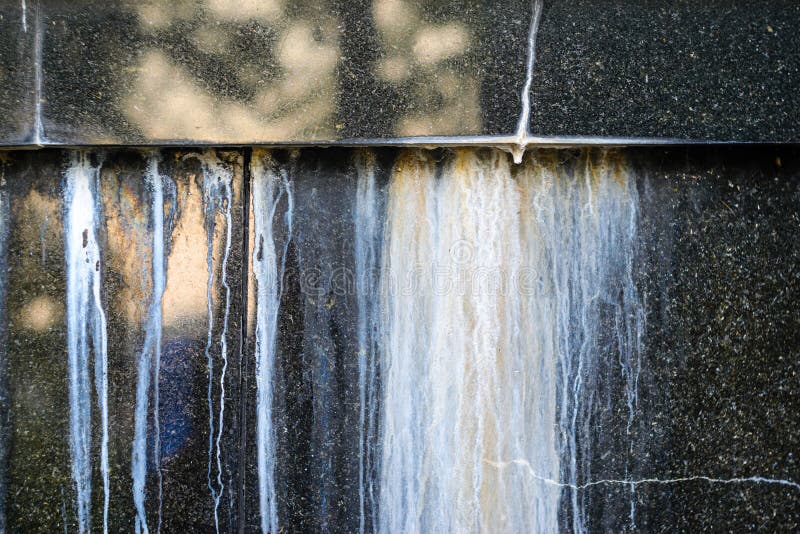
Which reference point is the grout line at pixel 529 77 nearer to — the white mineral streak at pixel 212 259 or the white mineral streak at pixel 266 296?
the white mineral streak at pixel 266 296

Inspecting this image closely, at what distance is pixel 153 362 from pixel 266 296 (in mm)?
479

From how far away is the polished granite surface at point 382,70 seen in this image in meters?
2.04

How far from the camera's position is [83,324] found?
2230 mm

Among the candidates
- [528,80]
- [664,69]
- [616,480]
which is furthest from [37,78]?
[616,480]

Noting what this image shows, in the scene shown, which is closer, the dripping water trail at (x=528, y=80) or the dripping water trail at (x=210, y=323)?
the dripping water trail at (x=528, y=80)

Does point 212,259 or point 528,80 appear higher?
point 528,80

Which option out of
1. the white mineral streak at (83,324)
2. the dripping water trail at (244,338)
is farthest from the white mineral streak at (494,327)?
the white mineral streak at (83,324)

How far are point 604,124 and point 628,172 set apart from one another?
0.26 m

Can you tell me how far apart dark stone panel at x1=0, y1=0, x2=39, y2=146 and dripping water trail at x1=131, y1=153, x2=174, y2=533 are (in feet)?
1.38

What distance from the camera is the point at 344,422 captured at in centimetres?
228

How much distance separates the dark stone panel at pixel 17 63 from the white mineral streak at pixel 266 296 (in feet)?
2.51

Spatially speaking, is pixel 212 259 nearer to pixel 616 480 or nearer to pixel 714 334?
pixel 616 480

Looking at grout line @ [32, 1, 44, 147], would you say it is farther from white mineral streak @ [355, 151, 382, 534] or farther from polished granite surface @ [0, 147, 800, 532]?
white mineral streak @ [355, 151, 382, 534]

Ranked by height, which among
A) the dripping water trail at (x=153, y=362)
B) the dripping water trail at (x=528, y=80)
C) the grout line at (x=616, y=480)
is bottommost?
the grout line at (x=616, y=480)
